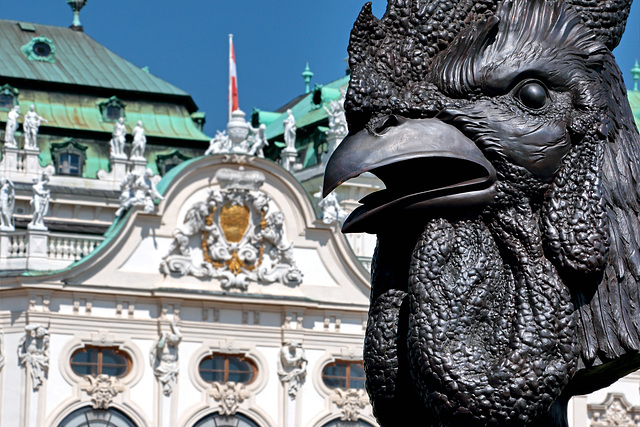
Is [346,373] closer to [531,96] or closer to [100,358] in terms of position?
[100,358]

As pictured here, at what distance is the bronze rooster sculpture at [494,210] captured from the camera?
6.30 meters

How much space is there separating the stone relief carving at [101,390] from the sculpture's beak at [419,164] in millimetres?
29592

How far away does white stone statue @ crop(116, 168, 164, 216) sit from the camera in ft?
123

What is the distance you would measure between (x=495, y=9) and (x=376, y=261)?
1037 mm

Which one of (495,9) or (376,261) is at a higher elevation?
(495,9)

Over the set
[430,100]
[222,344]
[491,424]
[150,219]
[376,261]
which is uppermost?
[150,219]

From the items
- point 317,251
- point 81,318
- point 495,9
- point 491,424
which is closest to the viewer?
point 491,424

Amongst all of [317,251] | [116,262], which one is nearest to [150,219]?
[116,262]

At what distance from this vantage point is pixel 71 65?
4909 cm

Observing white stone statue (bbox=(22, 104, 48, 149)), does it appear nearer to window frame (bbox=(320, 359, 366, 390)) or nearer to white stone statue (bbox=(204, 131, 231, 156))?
white stone statue (bbox=(204, 131, 231, 156))

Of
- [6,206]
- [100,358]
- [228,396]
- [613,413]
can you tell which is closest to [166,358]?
[100,358]

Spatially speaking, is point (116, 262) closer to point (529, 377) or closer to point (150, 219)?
point (150, 219)

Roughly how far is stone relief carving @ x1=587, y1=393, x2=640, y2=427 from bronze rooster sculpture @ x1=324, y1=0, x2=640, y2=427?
34.4 m

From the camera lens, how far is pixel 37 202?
37.5 metres
